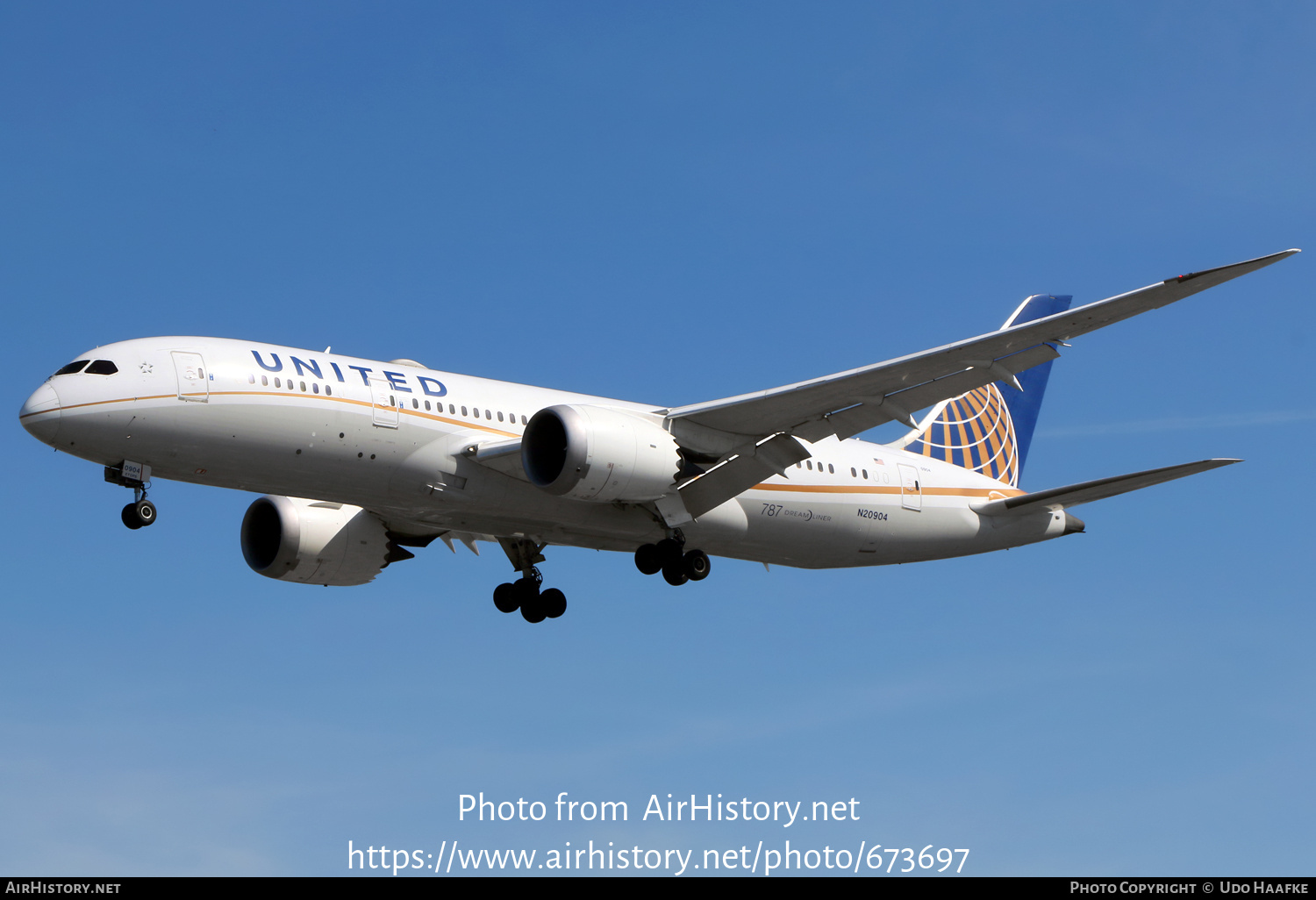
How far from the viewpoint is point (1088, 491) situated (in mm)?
30547

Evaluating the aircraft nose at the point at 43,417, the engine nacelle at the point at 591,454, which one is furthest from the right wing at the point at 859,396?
the aircraft nose at the point at 43,417

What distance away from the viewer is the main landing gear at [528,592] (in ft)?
105

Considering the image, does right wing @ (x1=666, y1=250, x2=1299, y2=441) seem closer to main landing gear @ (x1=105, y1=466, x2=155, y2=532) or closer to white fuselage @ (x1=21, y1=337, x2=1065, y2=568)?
white fuselage @ (x1=21, y1=337, x2=1065, y2=568)

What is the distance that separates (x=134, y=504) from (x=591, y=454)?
25.8 feet

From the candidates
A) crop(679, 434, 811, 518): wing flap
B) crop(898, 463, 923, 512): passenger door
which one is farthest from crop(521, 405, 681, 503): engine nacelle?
crop(898, 463, 923, 512): passenger door

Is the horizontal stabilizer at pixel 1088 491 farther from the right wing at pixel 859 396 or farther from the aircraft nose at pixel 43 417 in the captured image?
the aircraft nose at pixel 43 417

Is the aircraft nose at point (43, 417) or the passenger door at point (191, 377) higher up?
the passenger door at point (191, 377)

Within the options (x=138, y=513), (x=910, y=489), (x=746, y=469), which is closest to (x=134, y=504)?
(x=138, y=513)

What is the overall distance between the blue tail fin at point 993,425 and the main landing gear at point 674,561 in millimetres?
7986

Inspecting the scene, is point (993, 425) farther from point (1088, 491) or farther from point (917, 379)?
point (917, 379)

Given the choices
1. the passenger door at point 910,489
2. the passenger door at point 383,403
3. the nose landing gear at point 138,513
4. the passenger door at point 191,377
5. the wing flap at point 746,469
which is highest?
the passenger door at point 910,489

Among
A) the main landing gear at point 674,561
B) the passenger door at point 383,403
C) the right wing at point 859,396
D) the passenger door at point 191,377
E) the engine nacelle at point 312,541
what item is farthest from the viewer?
the engine nacelle at point 312,541

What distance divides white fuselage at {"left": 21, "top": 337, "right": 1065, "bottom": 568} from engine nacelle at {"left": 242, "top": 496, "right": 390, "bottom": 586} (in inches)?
30.7
